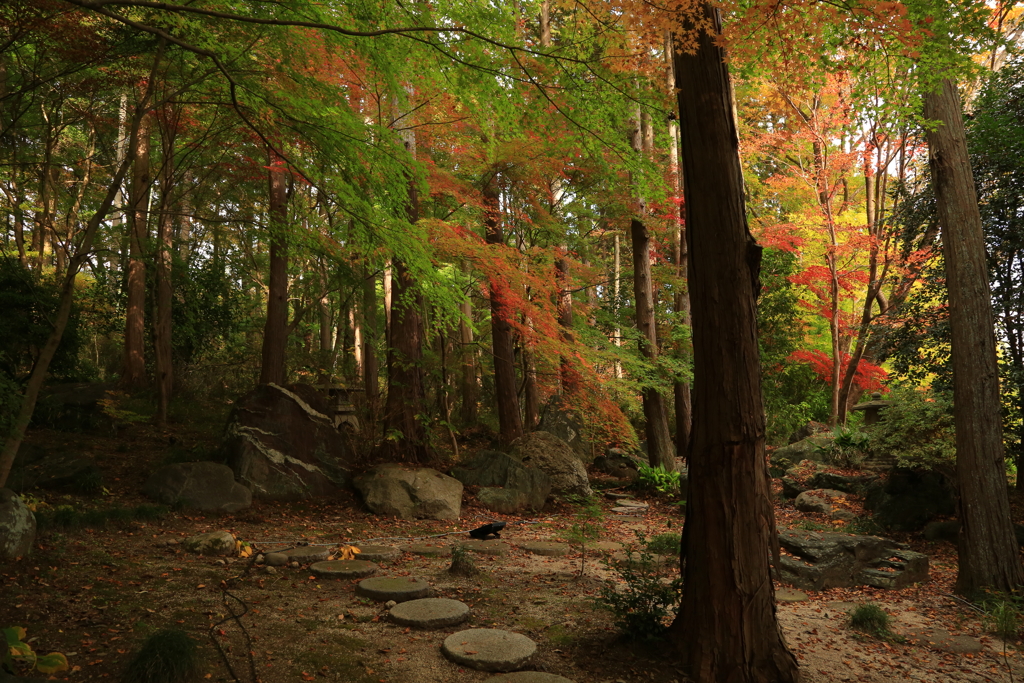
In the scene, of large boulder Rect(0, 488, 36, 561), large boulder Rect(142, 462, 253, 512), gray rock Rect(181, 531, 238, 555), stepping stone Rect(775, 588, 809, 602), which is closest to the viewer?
large boulder Rect(0, 488, 36, 561)

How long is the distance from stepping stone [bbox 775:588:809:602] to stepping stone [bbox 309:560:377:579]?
3.78 metres

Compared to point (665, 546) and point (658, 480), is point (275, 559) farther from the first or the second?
point (658, 480)

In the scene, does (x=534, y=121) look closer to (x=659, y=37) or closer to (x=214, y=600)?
(x=659, y=37)

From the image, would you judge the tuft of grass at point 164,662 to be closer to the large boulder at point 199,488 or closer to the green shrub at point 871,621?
the large boulder at point 199,488

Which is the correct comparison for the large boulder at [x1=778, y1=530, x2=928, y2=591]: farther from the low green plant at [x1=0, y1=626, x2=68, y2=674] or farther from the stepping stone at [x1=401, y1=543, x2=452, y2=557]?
the low green plant at [x1=0, y1=626, x2=68, y2=674]

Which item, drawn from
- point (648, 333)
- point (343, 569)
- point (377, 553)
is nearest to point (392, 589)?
point (343, 569)

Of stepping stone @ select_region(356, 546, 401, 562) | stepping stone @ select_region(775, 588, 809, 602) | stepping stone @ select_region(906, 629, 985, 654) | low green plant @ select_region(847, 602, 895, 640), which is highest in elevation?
stepping stone @ select_region(356, 546, 401, 562)

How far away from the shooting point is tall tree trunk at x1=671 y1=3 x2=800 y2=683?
3.49m

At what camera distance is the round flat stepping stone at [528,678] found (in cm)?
325

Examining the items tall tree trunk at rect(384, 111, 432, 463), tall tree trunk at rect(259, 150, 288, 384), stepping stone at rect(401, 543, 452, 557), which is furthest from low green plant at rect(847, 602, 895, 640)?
tall tree trunk at rect(259, 150, 288, 384)

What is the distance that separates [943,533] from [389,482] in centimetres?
734

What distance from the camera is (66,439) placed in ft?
28.9

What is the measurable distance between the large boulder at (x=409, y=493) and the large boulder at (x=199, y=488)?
5.02 feet

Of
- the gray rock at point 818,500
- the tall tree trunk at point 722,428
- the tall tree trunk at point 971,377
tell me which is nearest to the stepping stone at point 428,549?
the tall tree trunk at point 722,428
